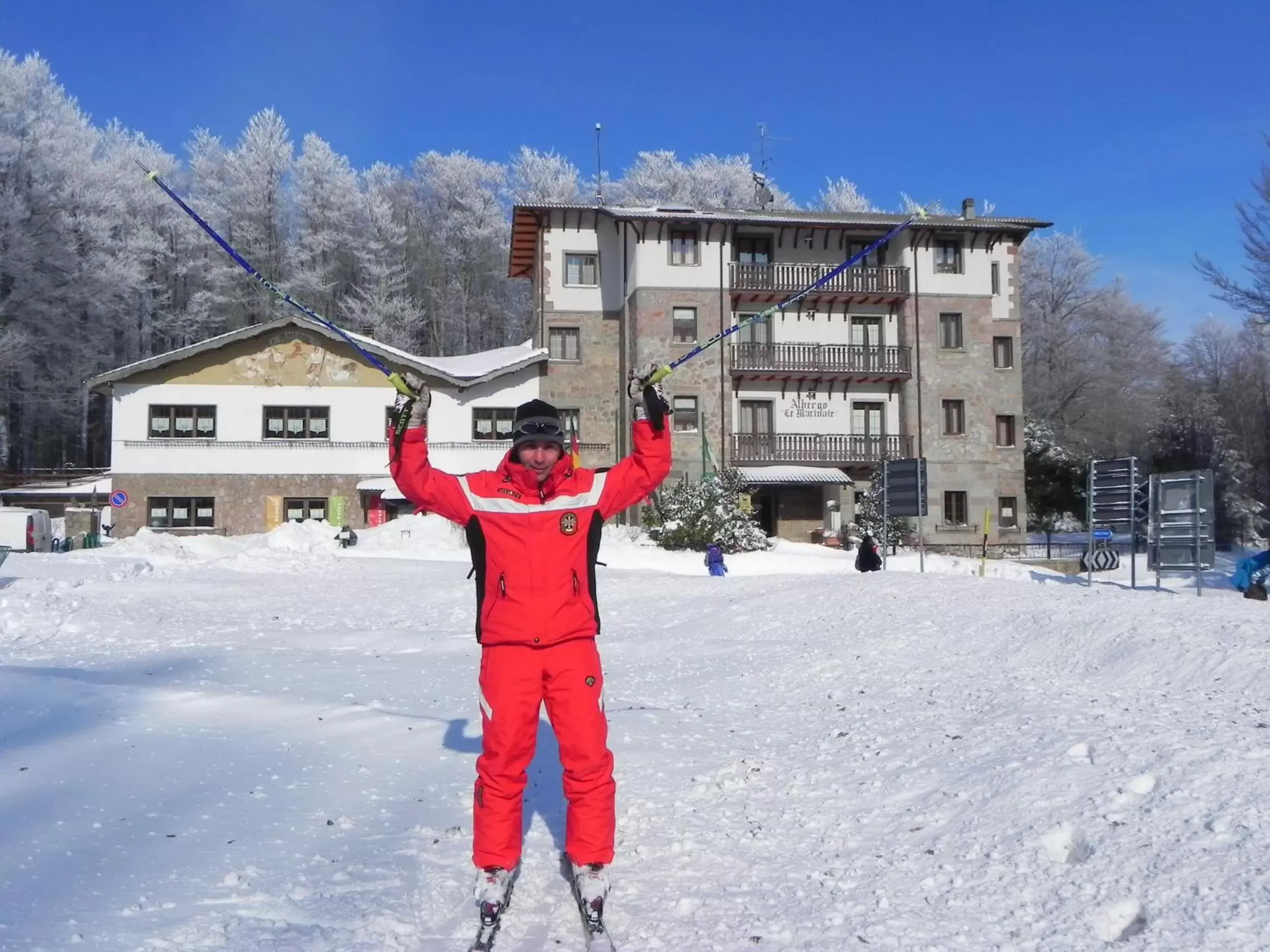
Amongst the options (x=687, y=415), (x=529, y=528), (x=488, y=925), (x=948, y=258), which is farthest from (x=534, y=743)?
(x=948, y=258)

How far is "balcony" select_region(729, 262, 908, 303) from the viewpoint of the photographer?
120 feet

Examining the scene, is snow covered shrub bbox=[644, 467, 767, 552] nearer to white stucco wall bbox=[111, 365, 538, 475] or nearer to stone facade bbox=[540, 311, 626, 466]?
stone facade bbox=[540, 311, 626, 466]

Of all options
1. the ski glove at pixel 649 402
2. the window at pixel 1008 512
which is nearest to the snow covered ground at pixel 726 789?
the ski glove at pixel 649 402

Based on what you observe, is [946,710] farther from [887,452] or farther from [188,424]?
[188,424]

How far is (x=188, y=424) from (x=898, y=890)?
1454 inches

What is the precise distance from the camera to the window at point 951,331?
3812 cm

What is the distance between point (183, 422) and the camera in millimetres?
36719

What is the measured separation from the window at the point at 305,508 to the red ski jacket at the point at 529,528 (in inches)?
1331

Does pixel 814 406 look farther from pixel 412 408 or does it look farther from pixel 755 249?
pixel 412 408

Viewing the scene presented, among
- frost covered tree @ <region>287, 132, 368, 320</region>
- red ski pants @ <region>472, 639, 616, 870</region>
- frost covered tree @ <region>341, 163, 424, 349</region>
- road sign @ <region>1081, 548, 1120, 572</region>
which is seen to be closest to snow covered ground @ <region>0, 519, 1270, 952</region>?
red ski pants @ <region>472, 639, 616, 870</region>

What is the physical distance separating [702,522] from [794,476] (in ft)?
24.8

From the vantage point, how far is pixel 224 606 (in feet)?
50.1

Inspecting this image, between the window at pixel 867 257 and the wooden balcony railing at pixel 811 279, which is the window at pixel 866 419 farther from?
the window at pixel 867 257

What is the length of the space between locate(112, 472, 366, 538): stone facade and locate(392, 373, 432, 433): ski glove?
33.1 m
